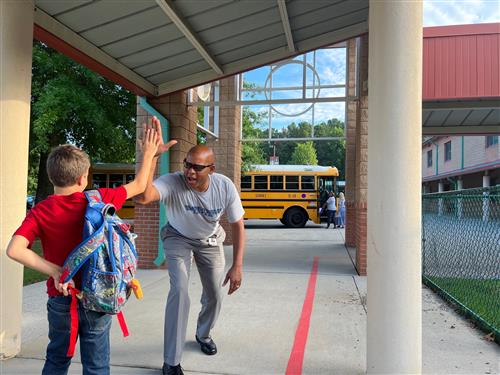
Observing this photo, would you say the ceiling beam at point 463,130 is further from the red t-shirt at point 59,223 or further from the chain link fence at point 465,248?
the red t-shirt at point 59,223

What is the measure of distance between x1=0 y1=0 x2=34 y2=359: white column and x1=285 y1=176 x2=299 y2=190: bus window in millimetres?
16374

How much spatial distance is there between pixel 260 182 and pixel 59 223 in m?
17.5

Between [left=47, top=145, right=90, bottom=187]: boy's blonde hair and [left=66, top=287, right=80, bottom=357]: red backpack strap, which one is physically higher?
[left=47, top=145, right=90, bottom=187]: boy's blonde hair

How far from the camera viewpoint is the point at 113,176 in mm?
17828

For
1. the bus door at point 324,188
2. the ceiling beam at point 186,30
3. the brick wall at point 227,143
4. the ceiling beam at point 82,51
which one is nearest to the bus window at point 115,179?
the brick wall at point 227,143

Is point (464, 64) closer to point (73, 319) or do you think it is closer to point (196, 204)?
point (196, 204)

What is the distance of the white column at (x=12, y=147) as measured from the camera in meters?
3.58

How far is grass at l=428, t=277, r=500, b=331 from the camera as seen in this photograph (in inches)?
212

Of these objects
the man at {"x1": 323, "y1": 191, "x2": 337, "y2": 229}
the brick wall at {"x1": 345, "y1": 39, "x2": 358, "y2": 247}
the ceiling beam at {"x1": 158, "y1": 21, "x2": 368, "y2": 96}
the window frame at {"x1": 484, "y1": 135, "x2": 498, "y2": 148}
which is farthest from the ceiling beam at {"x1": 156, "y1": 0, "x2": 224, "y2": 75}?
the window frame at {"x1": 484, "y1": 135, "x2": 498, "y2": 148}

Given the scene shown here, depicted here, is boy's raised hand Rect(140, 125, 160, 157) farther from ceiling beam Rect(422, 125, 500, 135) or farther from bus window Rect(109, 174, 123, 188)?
bus window Rect(109, 174, 123, 188)

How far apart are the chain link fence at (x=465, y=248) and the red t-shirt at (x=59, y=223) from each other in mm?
4127

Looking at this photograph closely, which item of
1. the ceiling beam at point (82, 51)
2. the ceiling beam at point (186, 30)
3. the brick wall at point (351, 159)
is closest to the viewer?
the ceiling beam at point (82, 51)

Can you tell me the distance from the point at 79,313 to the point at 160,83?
19.2 feet

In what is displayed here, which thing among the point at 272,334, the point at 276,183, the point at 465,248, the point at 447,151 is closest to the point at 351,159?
the point at 465,248
